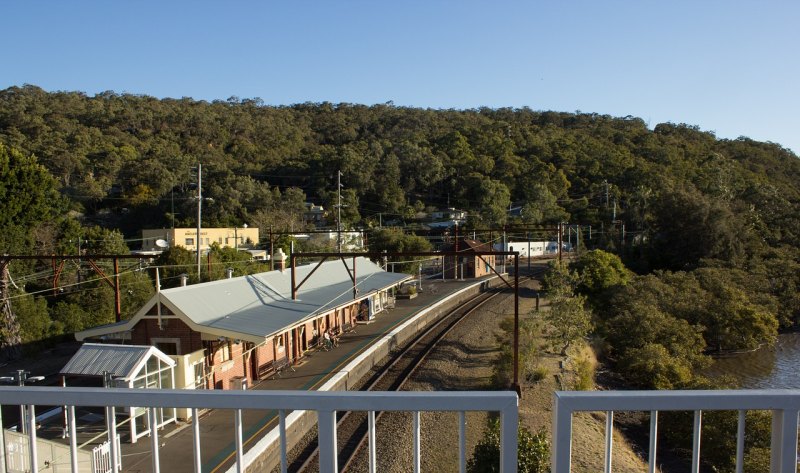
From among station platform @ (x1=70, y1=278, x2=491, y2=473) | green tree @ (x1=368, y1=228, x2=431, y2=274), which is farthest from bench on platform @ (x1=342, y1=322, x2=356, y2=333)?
green tree @ (x1=368, y1=228, x2=431, y2=274)

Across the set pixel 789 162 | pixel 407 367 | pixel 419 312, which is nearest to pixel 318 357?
pixel 407 367

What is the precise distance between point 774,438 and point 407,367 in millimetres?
13801

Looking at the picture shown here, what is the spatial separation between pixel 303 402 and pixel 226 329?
10.3m

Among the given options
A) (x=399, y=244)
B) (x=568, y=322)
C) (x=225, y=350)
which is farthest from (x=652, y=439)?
(x=399, y=244)

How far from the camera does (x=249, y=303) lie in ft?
47.8

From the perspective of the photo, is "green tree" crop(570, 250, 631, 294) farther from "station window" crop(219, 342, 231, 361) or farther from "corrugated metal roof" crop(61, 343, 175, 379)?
"corrugated metal roof" crop(61, 343, 175, 379)

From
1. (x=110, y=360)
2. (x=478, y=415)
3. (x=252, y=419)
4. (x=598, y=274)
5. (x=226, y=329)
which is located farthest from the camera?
(x=598, y=274)

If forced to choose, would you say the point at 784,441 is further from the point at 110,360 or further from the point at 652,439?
the point at 110,360

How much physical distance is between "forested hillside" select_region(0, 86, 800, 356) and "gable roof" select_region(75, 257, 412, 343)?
32.8 feet

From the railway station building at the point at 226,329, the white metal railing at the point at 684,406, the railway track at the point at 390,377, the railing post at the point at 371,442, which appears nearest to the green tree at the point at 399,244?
the railway track at the point at 390,377

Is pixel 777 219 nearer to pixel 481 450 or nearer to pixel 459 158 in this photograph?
pixel 459 158

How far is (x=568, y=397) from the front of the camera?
1.55 metres

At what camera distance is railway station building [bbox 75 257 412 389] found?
1132cm

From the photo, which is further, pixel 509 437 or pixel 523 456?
pixel 523 456
